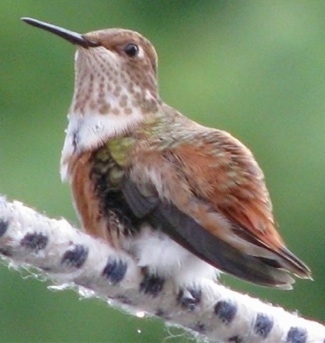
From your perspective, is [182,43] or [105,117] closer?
[105,117]

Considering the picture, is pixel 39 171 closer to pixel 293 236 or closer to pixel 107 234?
pixel 293 236

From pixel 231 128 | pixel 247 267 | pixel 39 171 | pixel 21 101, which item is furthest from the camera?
pixel 21 101

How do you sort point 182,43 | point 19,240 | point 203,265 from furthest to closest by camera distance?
point 182,43 < point 203,265 < point 19,240

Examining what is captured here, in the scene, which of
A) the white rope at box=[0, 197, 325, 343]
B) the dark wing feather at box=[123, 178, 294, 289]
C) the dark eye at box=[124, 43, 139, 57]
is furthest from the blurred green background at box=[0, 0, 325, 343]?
the white rope at box=[0, 197, 325, 343]

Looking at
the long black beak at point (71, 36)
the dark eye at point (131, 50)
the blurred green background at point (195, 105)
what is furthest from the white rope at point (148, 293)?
the blurred green background at point (195, 105)

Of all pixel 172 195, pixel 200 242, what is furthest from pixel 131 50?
pixel 200 242

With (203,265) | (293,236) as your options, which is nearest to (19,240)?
(203,265)
